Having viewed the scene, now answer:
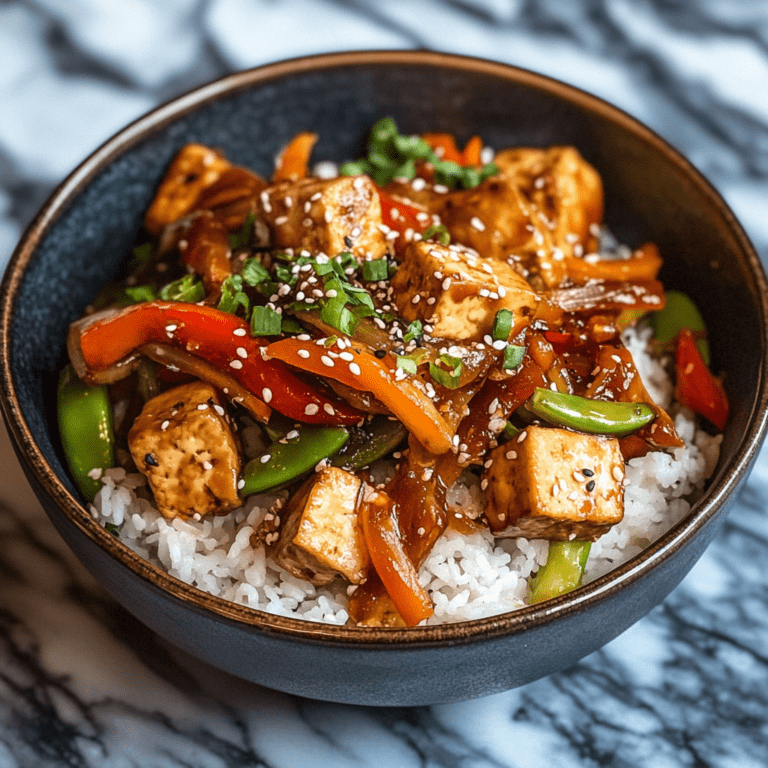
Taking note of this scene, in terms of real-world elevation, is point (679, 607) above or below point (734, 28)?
below

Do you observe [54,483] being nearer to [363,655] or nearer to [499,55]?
[363,655]

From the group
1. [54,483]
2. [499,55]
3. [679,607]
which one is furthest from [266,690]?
[499,55]

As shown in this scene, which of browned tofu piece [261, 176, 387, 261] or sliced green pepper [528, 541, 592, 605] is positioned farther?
browned tofu piece [261, 176, 387, 261]

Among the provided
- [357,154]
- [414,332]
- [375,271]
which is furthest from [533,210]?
[357,154]

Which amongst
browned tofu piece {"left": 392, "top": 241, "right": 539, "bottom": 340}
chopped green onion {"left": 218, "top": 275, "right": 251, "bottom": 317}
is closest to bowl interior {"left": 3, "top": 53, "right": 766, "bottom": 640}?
chopped green onion {"left": 218, "top": 275, "right": 251, "bottom": 317}

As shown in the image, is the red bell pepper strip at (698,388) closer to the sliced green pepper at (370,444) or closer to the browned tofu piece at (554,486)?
the browned tofu piece at (554,486)

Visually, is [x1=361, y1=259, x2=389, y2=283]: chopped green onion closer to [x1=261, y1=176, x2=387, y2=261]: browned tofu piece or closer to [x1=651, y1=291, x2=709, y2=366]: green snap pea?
[x1=261, y1=176, x2=387, y2=261]: browned tofu piece
